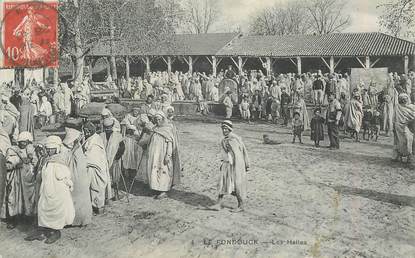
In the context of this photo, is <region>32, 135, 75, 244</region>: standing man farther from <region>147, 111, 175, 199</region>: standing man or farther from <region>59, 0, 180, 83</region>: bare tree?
<region>59, 0, 180, 83</region>: bare tree

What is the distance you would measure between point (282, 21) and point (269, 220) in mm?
64960

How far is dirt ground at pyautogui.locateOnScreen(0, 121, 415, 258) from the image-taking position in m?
6.04

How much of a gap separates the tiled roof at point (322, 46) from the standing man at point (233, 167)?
23.7m

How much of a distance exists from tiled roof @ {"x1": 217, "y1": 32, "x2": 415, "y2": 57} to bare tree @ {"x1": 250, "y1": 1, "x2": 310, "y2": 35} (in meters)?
34.2

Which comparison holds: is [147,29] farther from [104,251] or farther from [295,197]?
[104,251]

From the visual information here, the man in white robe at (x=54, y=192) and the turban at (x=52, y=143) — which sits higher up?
the turban at (x=52, y=143)

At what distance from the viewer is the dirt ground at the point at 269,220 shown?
6.04 meters

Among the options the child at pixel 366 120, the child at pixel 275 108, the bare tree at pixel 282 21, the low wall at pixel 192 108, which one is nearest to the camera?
the child at pixel 366 120

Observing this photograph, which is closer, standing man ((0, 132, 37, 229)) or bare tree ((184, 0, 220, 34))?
standing man ((0, 132, 37, 229))

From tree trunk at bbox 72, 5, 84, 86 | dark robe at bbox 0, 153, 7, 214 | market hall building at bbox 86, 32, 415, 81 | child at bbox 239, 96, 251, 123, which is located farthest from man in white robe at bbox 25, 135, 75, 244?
market hall building at bbox 86, 32, 415, 81

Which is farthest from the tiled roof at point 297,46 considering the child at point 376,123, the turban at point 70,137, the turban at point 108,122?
the turban at point 70,137

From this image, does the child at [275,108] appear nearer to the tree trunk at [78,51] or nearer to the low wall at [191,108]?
the low wall at [191,108]

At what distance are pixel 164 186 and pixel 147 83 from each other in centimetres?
1766

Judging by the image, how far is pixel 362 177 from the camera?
9773 millimetres
